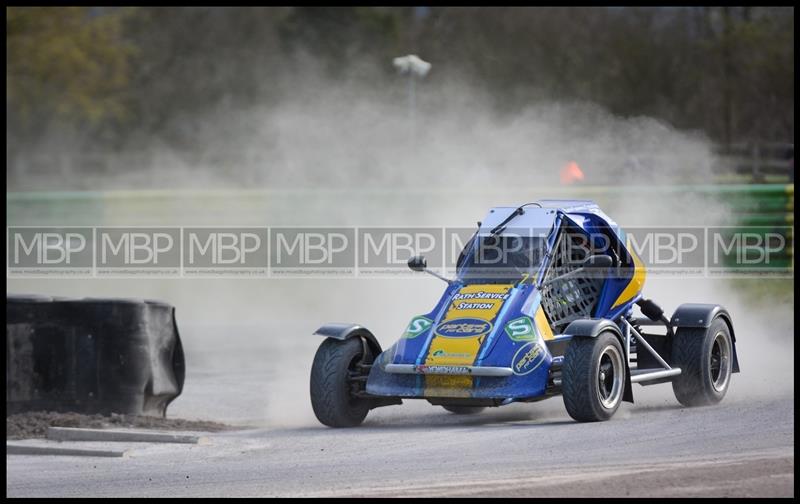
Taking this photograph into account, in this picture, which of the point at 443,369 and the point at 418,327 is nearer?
the point at 443,369

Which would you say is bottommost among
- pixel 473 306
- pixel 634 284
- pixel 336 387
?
pixel 336 387

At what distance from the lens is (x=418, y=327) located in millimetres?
10148

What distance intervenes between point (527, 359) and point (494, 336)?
1.03 ft

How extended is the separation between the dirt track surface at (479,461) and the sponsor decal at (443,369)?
0.45 m

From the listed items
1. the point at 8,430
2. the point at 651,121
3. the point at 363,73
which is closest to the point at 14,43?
the point at 363,73

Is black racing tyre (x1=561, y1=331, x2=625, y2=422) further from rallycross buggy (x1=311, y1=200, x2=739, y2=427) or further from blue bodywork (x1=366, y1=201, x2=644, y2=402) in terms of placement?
blue bodywork (x1=366, y1=201, x2=644, y2=402)

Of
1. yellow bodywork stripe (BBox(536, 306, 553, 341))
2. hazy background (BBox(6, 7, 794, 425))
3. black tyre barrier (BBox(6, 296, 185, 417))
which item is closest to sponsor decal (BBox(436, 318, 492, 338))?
yellow bodywork stripe (BBox(536, 306, 553, 341))

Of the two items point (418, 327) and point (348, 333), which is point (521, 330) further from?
point (348, 333)

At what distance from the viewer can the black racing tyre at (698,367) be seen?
10.6m

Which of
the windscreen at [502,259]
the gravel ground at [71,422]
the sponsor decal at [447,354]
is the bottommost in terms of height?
the gravel ground at [71,422]

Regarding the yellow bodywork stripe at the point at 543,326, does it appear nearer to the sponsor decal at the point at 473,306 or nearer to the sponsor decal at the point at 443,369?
the sponsor decal at the point at 473,306

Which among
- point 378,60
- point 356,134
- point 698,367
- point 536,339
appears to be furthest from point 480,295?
point 378,60

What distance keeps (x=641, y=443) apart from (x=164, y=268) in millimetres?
13807

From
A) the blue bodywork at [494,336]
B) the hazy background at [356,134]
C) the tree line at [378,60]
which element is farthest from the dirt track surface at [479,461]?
the tree line at [378,60]
